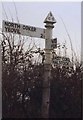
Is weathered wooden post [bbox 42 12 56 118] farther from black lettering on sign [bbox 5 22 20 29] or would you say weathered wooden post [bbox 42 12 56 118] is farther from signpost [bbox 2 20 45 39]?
black lettering on sign [bbox 5 22 20 29]

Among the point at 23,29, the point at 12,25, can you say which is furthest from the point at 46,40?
the point at 12,25

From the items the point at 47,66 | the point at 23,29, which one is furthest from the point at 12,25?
the point at 47,66

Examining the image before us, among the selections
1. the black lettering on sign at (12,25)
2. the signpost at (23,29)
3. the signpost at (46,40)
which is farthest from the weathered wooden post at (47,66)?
the black lettering on sign at (12,25)

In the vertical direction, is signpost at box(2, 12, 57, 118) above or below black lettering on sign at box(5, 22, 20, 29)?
below

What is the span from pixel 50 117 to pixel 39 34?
138 centimetres

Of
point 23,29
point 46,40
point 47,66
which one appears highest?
point 23,29

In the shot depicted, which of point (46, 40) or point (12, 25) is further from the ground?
point (12, 25)

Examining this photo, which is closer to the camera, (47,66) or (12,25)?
(12,25)

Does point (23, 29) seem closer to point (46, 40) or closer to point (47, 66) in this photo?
point (46, 40)

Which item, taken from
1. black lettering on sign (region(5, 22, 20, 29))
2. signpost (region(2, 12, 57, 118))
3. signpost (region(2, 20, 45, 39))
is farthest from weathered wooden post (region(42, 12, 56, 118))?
black lettering on sign (region(5, 22, 20, 29))

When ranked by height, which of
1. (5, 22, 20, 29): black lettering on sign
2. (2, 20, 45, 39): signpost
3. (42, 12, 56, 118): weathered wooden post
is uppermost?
(5, 22, 20, 29): black lettering on sign

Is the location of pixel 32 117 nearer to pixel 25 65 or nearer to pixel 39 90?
pixel 39 90

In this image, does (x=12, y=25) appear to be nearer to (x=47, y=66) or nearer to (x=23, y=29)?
(x=23, y=29)

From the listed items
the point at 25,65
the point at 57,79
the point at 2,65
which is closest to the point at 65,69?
the point at 57,79
